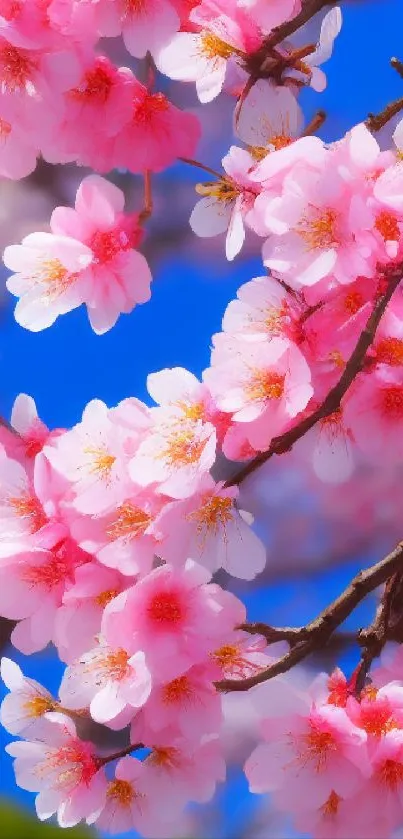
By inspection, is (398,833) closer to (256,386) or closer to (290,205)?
(256,386)

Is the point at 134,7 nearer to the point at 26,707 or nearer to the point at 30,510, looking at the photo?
the point at 30,510

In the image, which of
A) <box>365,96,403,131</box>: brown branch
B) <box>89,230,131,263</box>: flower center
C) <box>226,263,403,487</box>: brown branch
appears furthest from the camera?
<box>89,230,131,263</box>: flower center

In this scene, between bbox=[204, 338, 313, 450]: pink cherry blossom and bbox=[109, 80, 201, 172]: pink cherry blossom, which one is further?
bbox=[109, 80, 201, 172]: pink cherry blossom

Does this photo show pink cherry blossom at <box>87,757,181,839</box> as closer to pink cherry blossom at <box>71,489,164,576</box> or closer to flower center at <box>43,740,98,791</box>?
flower center at <box>43,740,98,791</box>

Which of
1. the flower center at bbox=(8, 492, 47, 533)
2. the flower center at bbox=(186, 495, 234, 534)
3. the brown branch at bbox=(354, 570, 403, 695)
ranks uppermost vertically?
the flower center at bbox=(8, 492, 47, 533)

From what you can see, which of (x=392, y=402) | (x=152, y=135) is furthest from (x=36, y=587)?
(x=152, y=135)

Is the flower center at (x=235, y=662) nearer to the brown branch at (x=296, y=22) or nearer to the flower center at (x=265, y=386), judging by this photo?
the flower center at (x=265, y=386)

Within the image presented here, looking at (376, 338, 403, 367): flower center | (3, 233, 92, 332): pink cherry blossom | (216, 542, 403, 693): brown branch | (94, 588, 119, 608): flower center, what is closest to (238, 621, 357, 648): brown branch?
(216, 542, 403, 693): brown branch
